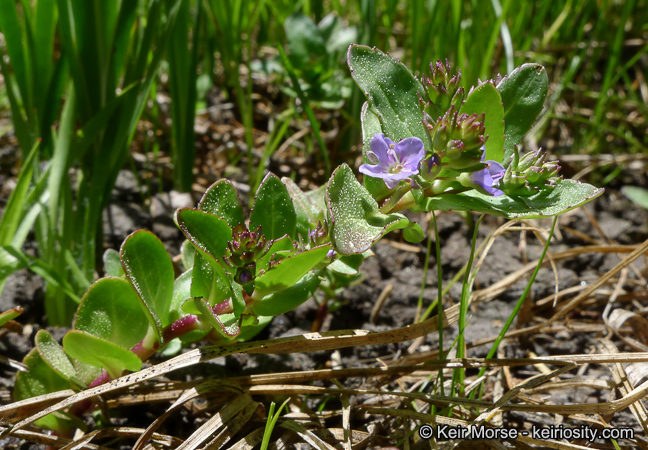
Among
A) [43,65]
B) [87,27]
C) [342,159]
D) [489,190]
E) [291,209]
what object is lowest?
[342,159]

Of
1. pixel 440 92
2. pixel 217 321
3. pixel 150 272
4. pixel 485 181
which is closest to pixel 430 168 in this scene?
pixel 485 181

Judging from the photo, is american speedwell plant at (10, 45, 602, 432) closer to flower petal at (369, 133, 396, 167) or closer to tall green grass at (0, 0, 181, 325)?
flower petal at (369, 133, 396, 167)

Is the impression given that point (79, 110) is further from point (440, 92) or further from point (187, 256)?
point (440, 92)

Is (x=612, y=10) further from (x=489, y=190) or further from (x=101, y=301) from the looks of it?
(x=101, y=301)

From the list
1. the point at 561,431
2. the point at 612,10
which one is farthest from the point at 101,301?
the point at 612,10

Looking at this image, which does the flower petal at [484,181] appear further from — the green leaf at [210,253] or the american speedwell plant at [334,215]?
the green leaf at [210,253]

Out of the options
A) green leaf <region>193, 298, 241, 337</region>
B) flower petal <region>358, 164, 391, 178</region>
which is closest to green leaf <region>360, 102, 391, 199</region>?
flower petal <region>358, 164, 391, 178</region>
